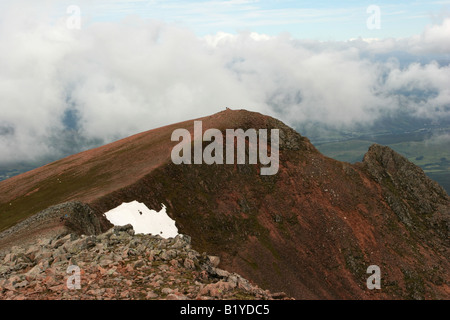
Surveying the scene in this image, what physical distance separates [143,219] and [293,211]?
123 feet

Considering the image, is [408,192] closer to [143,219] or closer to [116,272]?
[143,219]

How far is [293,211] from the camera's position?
83562 mm

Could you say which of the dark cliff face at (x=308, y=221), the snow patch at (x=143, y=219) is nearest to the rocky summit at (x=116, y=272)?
the snow patch at (x=143, y=219)

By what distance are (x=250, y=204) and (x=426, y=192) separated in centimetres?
5773

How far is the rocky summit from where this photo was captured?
21641mm

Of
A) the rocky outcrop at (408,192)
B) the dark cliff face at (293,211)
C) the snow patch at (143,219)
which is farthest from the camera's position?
the rocky outcrop at (408,192)

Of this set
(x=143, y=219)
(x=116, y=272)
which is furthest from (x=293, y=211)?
(x=116, y=272)

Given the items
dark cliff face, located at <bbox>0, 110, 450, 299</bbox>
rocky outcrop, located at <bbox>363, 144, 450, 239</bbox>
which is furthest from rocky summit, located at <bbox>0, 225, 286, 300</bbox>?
rocky outcrop, located at <bbox>363, 144, 450, 239</bbox>

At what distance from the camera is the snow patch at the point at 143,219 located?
197 ft

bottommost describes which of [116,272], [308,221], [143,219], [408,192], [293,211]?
[116,272]

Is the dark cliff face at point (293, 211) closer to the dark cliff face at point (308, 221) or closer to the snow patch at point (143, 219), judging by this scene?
the dark cliff face at point (308, 221)

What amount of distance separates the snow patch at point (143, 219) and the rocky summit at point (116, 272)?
26.4m
